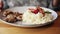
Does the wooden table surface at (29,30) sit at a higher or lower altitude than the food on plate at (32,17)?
lower

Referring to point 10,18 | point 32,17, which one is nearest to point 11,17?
point 10,18

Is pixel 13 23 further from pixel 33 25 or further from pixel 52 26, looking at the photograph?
pixel 52 26

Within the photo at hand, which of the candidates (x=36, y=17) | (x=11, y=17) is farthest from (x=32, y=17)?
(x=11, y=17)

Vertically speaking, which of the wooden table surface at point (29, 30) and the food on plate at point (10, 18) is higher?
the food on plate at point (10, 18)

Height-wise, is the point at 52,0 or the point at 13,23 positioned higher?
the point at 52,0

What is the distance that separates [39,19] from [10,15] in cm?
21

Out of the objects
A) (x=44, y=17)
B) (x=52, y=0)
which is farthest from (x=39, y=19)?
(x=52, y=0)

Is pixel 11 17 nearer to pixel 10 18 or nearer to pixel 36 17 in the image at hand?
pixel 10 18

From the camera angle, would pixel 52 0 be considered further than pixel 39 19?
Yes

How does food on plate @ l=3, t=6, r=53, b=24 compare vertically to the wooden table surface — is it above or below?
above

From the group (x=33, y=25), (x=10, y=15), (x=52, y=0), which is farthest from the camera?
(x=52, y=0)

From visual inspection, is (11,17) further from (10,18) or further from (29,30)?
(29,30)

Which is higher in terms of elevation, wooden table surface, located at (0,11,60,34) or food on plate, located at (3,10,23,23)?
food on plate, located at (3,10,23,23)

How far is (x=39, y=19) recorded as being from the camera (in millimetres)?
1075
